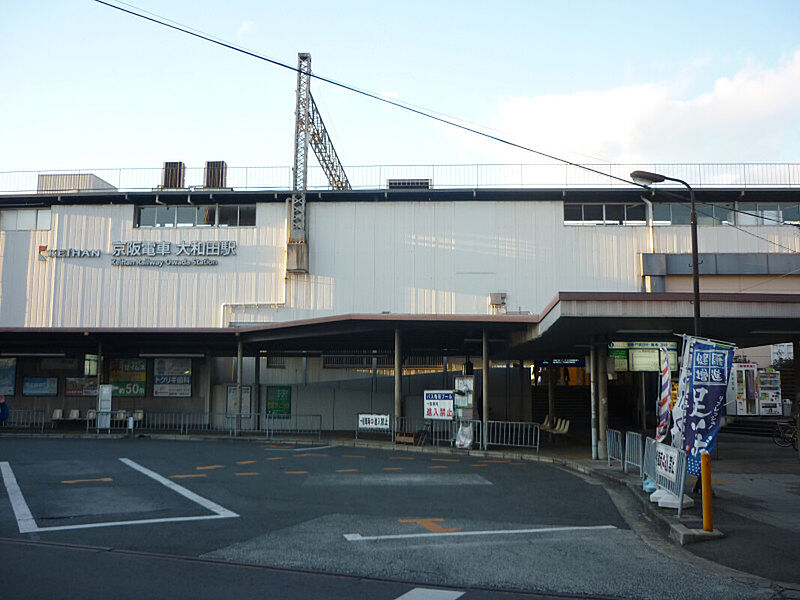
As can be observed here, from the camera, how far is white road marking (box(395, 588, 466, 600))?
634 cm

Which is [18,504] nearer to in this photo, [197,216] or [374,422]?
→ [374,422]

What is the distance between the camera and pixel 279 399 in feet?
100

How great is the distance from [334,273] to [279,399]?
623 cm

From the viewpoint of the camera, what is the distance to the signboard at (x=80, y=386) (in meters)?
31.6

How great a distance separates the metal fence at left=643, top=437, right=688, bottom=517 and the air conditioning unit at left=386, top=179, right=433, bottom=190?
73.7ft

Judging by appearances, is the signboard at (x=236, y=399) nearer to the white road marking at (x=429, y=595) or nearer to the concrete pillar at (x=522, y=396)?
the concrete pillar at (x=522, y=396)

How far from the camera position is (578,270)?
31516 millimetres

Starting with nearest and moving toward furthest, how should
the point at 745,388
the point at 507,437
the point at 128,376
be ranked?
the point at 507,437, the point at 745,388, the point at 128,376

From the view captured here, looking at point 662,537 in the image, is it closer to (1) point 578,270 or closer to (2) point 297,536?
(2) point 297,536

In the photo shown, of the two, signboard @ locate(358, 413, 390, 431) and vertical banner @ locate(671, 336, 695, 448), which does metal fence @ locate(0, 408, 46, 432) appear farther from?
vertical banner @ locate(671, 336, 695, 448)

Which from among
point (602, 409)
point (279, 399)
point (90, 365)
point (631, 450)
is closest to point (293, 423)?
point (279, 399)

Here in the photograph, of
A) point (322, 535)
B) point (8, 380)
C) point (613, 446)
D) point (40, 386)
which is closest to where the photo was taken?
point (322, 535)

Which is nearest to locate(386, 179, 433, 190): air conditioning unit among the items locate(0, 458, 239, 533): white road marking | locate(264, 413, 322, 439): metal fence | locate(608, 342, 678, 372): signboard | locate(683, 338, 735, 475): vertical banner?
locate(264, 413, 322, 439): metal fence

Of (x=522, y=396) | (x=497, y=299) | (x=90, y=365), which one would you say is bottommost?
(x=522, y=396)
